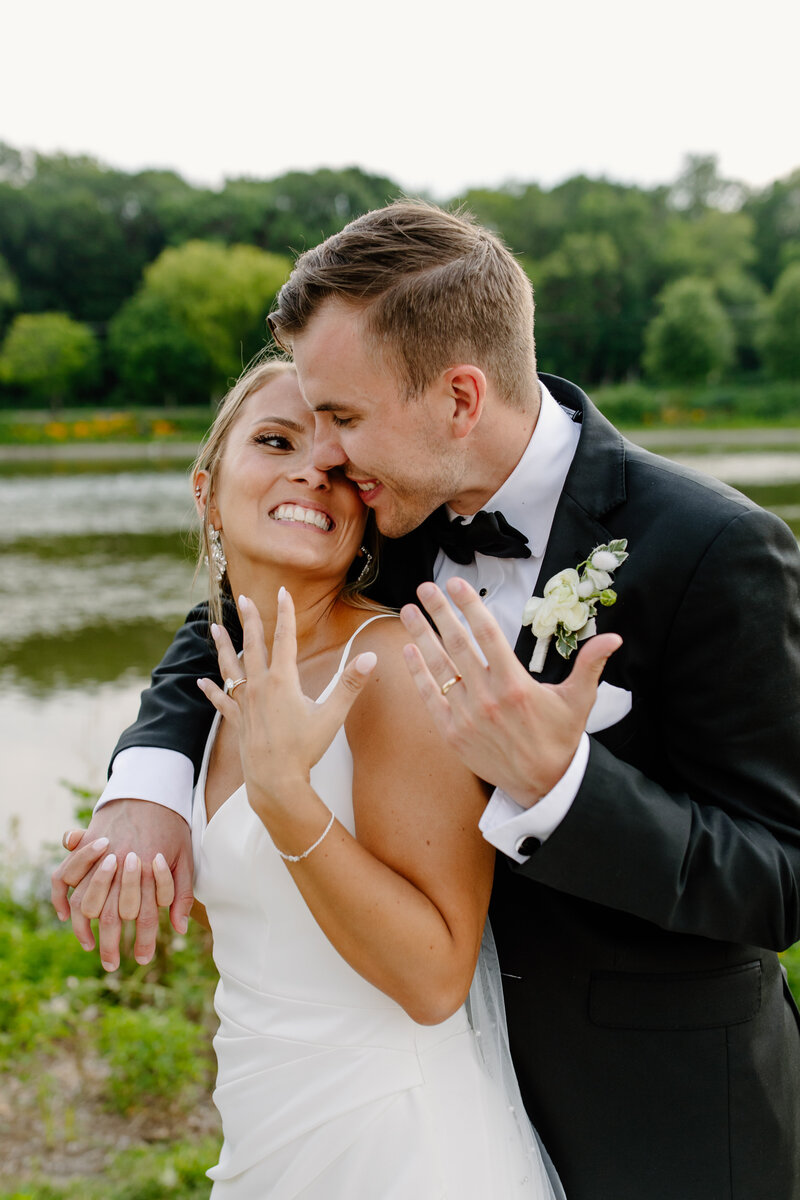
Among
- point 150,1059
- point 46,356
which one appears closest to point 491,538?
point 150,1059

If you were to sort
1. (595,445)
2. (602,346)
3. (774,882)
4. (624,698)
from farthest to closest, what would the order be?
(602,346)
(595,445)
(624,698)
(774,882)

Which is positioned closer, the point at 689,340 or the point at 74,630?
the point at 74,630

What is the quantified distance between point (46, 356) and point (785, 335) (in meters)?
41.3

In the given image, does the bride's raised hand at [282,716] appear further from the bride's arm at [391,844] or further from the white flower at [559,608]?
the white flower at [559,608]

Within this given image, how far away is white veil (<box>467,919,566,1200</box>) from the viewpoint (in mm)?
2002

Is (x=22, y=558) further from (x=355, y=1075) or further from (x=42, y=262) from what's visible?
(x=42, y=262)

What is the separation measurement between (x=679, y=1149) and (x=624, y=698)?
92 cm

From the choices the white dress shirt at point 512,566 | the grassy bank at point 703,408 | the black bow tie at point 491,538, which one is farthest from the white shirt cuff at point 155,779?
the grassy bank at point 703,408

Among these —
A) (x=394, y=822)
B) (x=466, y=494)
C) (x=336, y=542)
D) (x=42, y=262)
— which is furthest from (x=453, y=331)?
(x=42, y=262)

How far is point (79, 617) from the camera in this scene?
13.5 metres

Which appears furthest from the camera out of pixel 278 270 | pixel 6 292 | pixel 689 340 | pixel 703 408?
pixel 6 292

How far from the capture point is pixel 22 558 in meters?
18.2

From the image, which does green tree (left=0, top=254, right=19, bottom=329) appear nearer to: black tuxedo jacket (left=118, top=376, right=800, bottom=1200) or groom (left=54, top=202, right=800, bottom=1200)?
groom (left=54, top=202, right=800, bottom=1200)

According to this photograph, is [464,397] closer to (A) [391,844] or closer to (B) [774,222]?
(A) [391,844]
